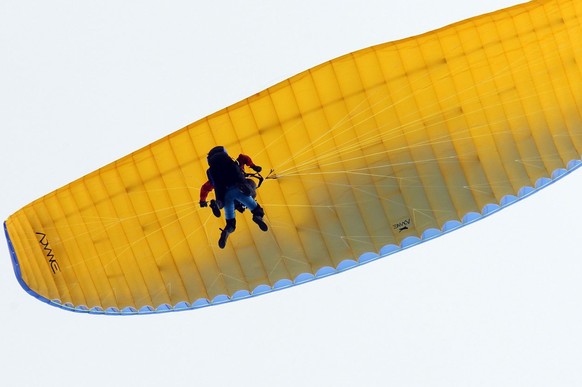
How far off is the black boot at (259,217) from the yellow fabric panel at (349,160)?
0.20 metres

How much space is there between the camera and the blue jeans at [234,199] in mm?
16239

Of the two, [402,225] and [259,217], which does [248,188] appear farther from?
[402,225]

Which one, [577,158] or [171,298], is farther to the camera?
[171,298]

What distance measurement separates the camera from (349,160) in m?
16.9

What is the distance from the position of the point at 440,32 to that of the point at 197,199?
475 cm

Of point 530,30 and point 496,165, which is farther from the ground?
point 530,30

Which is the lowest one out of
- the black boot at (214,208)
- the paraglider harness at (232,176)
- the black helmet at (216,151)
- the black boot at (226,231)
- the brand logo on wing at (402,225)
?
the brand logo on wing at (402,225)

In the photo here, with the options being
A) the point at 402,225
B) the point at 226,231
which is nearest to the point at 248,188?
the point at 226,231

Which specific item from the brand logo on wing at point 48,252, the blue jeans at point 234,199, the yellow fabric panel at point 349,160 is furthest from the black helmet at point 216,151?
the brand logo on wing at point 48,252

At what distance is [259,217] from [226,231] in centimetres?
62

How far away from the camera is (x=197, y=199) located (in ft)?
57.3

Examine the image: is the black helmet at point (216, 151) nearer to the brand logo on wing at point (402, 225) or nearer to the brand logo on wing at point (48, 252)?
the brand logo on wing at point (402, 225)

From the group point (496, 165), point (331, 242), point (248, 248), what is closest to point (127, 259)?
point (248, 248)

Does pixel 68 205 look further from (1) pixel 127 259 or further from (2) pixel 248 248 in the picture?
(2) pixel 248 248
